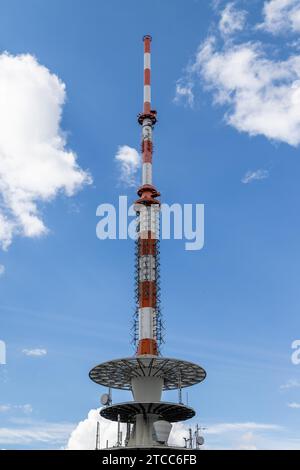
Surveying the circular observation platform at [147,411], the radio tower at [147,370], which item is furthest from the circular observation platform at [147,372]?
the circular observation platform at [147,411]

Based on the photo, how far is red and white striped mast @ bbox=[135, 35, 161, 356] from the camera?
79.2 meters

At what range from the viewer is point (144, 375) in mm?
75438

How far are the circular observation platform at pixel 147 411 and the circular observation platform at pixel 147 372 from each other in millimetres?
3307

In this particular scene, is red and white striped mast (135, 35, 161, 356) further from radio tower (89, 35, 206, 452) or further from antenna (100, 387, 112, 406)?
antenna (100, 387, 112, 406)

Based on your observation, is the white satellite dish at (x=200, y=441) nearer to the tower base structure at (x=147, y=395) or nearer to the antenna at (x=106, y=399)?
the tower base structure at (x=147, y=395)

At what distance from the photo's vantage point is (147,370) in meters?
74.9

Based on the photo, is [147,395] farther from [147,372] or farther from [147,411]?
[147,372]

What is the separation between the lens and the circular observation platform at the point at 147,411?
7338 centimetres

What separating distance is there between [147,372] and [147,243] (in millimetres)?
18851

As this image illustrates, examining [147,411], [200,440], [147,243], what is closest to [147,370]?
[147,411]

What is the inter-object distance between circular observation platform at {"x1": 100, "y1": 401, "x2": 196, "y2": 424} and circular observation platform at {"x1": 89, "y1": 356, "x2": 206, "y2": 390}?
3.31 meters
